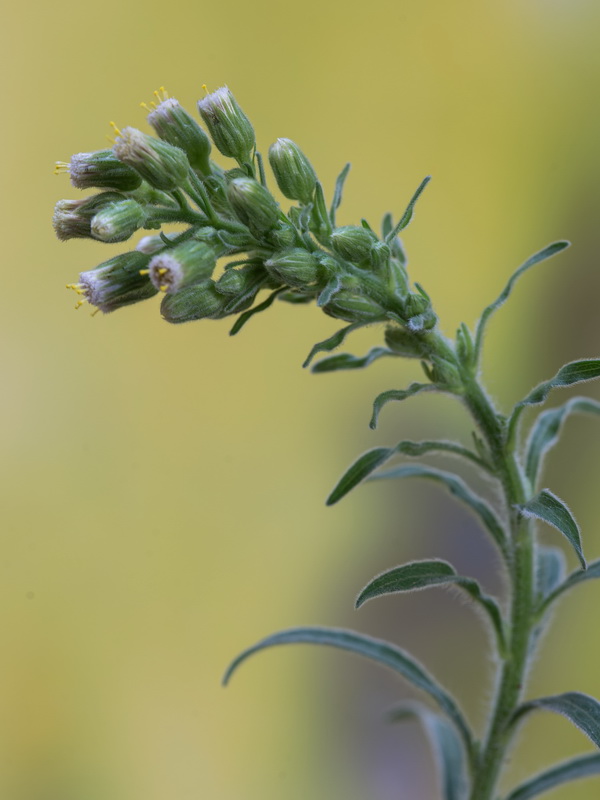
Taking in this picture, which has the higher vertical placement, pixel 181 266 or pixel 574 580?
pixel 181 266

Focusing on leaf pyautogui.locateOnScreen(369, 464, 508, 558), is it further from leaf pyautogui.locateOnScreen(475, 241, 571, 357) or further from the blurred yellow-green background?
the blurred yellow-green background

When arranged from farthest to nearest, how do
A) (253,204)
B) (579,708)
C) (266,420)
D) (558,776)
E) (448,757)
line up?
(266,420) → (448,757) → (558,776) → (579,708) → (253,204)

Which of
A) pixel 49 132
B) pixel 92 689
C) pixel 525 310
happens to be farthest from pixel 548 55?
pixel 92 689

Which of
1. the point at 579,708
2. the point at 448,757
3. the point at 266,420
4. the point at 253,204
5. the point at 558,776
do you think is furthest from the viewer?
the point at 266,420

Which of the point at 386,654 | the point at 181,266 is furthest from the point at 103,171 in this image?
the point at 386,654

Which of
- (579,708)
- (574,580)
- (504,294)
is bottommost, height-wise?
(579,708)

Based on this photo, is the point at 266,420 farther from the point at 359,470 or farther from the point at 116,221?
the point at 116,221

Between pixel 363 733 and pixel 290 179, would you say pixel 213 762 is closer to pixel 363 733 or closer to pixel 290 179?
pixel 363 733

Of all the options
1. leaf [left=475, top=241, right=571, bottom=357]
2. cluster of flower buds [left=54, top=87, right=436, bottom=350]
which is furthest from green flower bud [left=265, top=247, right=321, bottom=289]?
leaf [left=475, top=241, right=571, bottom=357]
